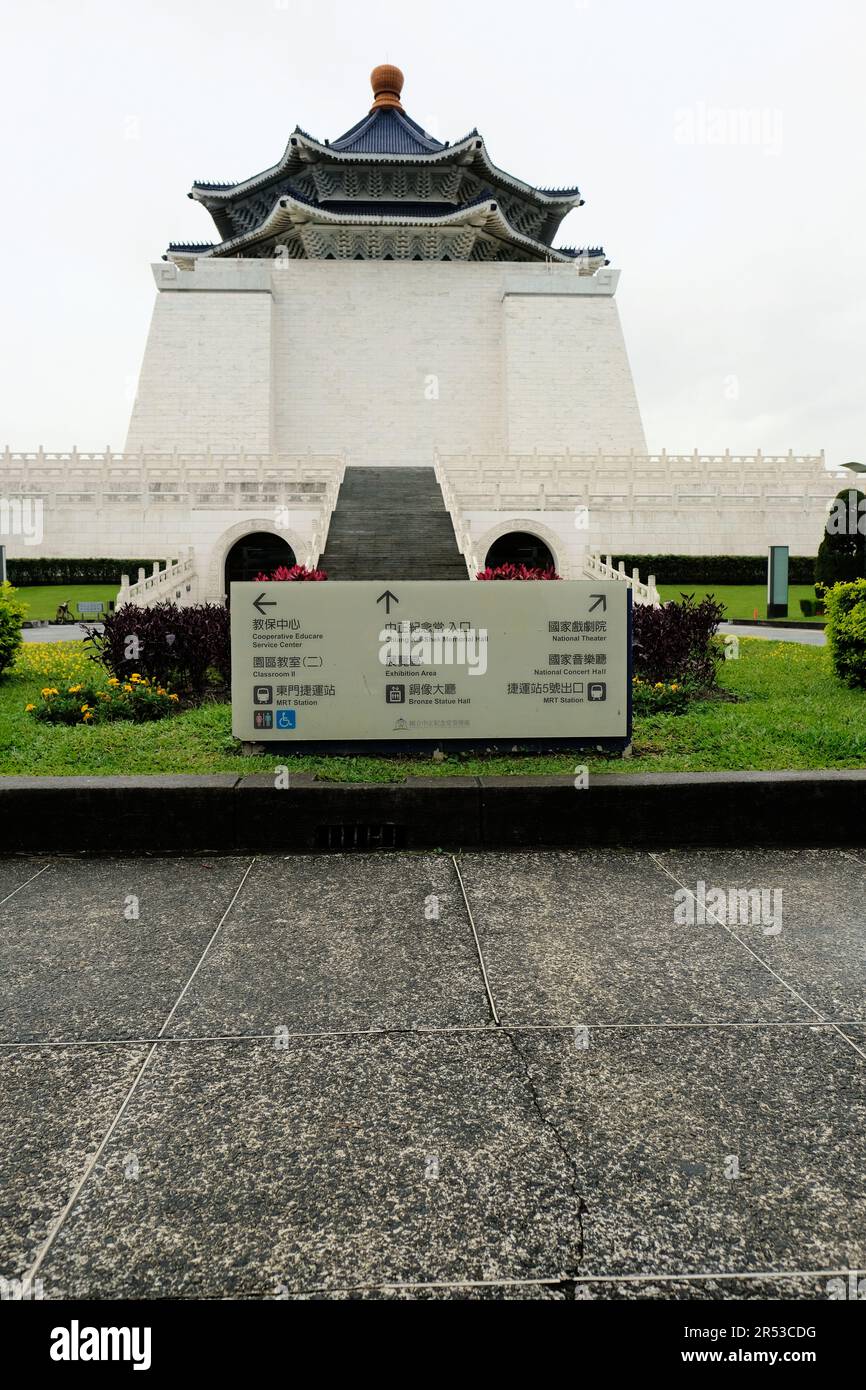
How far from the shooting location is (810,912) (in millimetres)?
4426

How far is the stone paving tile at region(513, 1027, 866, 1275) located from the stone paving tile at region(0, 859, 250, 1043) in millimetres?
1638

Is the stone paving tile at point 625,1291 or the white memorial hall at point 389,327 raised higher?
the white memorial hall at point 389,327

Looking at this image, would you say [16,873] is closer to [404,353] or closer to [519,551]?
[519,551]

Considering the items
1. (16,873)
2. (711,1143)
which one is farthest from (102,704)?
(711,1143)

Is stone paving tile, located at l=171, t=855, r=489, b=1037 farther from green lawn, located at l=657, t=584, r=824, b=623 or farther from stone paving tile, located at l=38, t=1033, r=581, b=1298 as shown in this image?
green lawn, located at l=657, t=584, r=824, b=623

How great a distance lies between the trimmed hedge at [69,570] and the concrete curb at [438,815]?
1869cm

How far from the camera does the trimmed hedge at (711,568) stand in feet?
75.8

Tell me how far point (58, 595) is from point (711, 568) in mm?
17544

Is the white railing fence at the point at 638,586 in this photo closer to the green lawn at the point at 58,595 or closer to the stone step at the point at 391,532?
the stone step at the point at 391,532

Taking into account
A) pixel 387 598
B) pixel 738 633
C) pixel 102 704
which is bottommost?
pixel 102 704

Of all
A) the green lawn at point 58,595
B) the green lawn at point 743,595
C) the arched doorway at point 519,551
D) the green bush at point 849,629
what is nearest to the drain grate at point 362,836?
the green bush at point 849,629

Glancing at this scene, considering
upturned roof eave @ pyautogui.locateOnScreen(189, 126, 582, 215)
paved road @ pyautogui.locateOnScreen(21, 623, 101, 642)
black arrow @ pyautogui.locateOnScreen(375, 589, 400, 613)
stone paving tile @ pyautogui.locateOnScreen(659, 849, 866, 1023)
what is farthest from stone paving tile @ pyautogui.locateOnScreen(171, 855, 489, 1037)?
upturned roof eave @ pyautogui.locateOnScreen(189, 126, 582, 215)
